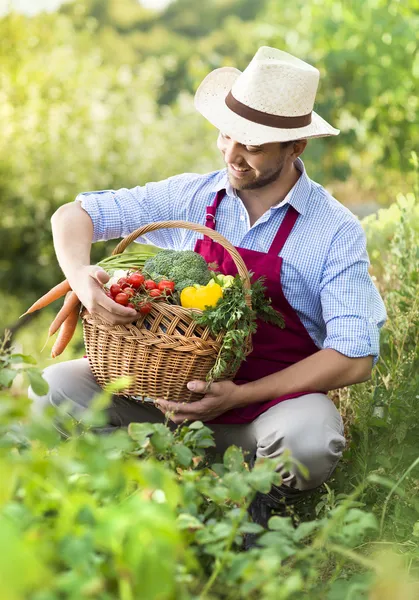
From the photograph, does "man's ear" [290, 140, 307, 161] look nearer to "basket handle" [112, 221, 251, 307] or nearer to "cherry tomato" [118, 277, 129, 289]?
"basket handle" [112, 221, 251, 307]

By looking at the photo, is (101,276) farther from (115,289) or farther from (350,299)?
(350,299)

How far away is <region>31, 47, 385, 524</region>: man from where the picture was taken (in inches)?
103

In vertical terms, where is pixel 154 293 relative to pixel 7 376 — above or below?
below

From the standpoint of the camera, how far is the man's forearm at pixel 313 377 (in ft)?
8.71

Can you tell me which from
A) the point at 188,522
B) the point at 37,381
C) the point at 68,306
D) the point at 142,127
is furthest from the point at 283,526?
the point at 142,127

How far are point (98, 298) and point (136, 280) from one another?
4.9 inches

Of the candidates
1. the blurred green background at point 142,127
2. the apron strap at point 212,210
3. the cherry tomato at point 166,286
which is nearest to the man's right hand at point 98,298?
the cherry tomato at point 166,286

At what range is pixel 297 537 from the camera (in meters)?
1.43

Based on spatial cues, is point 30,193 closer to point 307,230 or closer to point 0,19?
point 0,19

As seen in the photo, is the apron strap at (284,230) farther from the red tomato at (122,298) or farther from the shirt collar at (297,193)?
the red tomato at (122,298)

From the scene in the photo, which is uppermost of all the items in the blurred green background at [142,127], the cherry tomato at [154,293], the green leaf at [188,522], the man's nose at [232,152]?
the green leaf at [188,522]

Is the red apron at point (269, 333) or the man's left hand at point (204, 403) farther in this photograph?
the red apron at point (269, 333)

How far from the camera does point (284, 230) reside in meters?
2.89

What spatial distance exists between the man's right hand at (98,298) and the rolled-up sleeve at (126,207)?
413 mm
